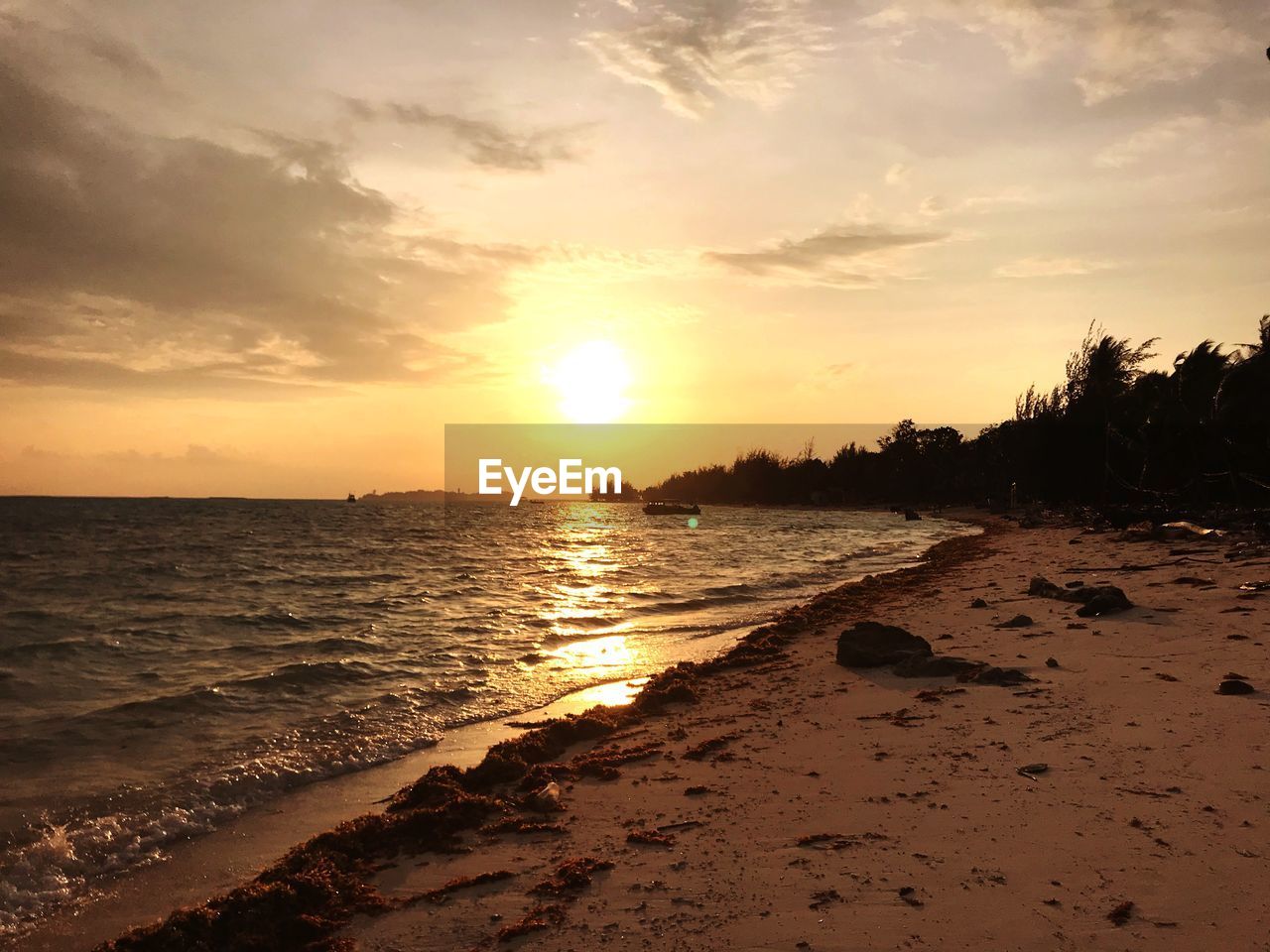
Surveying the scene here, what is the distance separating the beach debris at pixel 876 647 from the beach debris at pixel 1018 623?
2821 mm

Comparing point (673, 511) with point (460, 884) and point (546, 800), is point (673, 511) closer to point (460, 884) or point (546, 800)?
point (546, 800)

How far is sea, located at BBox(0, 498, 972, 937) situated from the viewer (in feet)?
25.4

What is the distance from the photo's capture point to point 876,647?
1220cm

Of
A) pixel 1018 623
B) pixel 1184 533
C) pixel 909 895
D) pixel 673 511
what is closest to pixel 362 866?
pixel 909 895

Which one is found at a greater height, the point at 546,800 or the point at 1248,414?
the point at 1248,414

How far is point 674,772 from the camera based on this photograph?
795 centimetres

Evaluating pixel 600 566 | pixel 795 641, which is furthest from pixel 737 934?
pixel 600 566

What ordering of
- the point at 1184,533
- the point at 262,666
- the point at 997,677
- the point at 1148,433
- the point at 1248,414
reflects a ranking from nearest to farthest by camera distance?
the point at 997,677, the point at 262,666, the point at 1184,533, the point at 1248,414, the point at 1148,433

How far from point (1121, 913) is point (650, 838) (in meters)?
3.23

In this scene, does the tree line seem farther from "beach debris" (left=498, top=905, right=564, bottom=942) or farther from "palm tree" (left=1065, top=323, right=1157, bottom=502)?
"beach debris" (left=498, top=905, right=564, bottom=942)

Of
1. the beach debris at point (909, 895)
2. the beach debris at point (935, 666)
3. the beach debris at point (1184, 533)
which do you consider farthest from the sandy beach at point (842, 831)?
the beach debris at point (1184, 533)

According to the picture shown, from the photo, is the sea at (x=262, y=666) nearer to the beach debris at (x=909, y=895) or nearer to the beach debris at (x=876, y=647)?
the beach debris at (x=876, y=647)

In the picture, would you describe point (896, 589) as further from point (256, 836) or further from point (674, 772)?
point (256, 836)

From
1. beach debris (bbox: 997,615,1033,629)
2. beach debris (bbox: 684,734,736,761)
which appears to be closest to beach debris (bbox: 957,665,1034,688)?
beach debris (bbox: 684,734,736,761)
